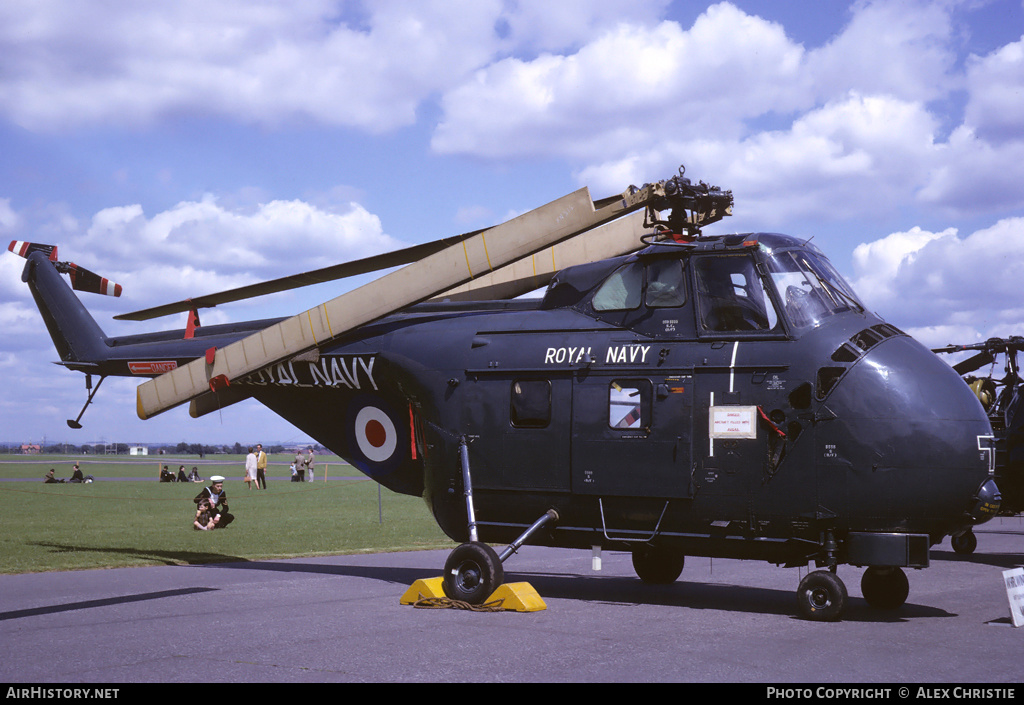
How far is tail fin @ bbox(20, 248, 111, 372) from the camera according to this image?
58.1 ft

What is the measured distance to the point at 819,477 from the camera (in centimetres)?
1062

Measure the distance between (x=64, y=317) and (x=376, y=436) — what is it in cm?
768

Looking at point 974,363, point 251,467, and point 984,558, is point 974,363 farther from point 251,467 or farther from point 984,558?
point 251,467

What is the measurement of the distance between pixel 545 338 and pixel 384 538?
10.3 metres

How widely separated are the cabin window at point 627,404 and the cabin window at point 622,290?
1.04 metres

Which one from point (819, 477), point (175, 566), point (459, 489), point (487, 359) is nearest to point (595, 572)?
point (459, 489)

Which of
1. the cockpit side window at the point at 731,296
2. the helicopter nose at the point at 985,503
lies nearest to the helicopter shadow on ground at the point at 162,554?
the cockpit side window at the point at 731,296

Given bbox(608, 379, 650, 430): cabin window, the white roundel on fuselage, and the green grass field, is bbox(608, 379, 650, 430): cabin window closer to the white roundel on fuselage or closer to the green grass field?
the white roundel on fuselage

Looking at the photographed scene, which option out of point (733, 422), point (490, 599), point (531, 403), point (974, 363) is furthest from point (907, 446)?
point (974, 363)

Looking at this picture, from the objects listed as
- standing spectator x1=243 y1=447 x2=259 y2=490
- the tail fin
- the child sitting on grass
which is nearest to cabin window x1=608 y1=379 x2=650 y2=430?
the tail fin

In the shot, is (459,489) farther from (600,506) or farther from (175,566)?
(175,566)

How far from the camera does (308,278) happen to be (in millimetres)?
15508

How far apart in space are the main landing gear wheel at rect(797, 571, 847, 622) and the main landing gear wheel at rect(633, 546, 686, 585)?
3401 millimetres

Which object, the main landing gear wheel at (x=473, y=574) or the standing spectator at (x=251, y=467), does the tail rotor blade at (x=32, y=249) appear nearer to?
the main landing gear wheel at (x=473, y=574)
